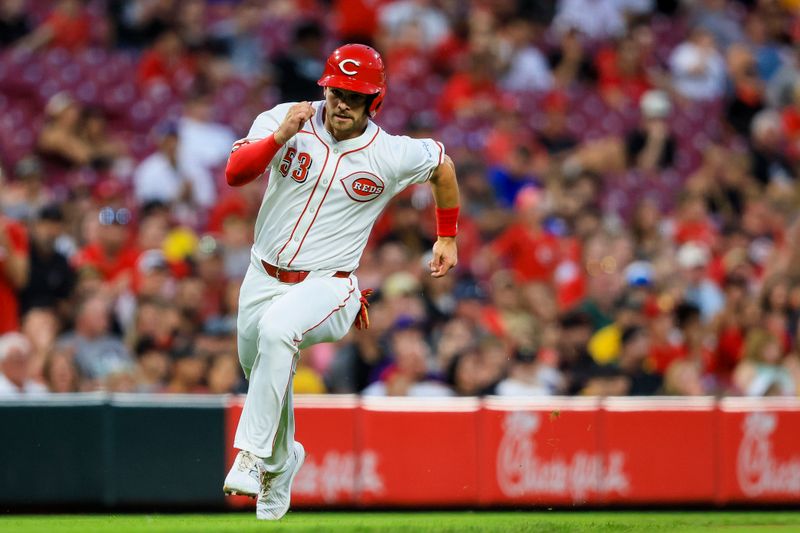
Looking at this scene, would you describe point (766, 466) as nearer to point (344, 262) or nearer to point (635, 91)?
point (344, 262)

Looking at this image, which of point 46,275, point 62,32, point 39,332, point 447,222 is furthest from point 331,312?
point 62,32

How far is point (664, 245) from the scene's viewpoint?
12.5 meters

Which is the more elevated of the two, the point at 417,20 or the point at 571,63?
the point at 417,20

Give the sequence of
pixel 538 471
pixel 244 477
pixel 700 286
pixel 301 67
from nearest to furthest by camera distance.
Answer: pixel 244 477
pixel 538 471
pixel 700 286
pixel 301 67

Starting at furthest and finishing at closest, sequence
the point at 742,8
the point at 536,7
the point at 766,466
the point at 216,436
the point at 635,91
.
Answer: the point at 742,8, the point at 536,7, the point at 635,91, the point at 766,466, the point at 216,436

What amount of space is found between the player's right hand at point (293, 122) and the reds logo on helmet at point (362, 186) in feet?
1.50

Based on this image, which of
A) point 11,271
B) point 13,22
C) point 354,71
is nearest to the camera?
point 354,71

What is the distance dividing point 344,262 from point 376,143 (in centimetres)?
58

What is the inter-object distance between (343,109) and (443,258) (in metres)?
0.89

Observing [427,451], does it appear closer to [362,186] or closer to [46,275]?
[362,186]

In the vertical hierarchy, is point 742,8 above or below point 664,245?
above

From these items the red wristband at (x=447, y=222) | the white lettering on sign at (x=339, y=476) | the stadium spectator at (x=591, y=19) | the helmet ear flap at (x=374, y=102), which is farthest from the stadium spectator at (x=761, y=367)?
the stadium spectator at (x=591, y=19)

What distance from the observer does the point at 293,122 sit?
586cm

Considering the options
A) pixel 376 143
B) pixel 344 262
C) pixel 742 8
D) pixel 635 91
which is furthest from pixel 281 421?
pixel 742 8
